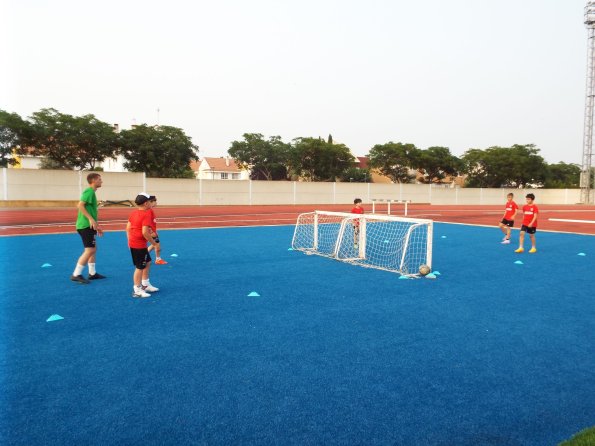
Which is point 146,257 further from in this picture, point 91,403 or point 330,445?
point 330,445

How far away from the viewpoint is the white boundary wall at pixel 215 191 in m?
32.3

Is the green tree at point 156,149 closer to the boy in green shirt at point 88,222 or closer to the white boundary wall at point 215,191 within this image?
the white boundary wall at point 215,191

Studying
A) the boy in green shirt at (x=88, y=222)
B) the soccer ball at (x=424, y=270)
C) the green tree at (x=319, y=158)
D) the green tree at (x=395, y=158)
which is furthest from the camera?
the green tree at (x=395, y=158)

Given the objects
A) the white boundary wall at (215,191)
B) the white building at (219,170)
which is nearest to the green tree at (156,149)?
the white boundary wall at (215,191)

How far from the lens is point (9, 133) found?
34500mm

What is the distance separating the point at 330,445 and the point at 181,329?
3109mm

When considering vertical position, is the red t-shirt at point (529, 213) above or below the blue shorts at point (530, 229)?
above

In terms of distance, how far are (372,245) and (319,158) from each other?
136 feet

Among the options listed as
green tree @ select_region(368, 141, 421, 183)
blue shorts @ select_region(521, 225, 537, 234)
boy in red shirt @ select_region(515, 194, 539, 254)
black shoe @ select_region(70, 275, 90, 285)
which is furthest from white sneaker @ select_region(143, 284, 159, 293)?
green tree @ select_region(368, 141, 421, 183)

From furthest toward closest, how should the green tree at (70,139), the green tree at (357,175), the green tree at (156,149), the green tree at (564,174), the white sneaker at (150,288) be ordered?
1. the green tree at (564,174)
2. the green tree at (357,175)
3. the green tree at (156,149)
4. the green tree at (70,139)
5. the white sneaker at (150,288)

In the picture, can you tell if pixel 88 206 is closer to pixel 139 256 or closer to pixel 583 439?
pixel 139 256

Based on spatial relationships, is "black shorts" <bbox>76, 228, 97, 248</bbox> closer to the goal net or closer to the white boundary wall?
the goal net

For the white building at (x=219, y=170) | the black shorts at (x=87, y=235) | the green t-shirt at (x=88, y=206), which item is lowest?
the black shorts at (x=87, y=235)

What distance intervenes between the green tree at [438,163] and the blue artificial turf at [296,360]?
51619 mm
